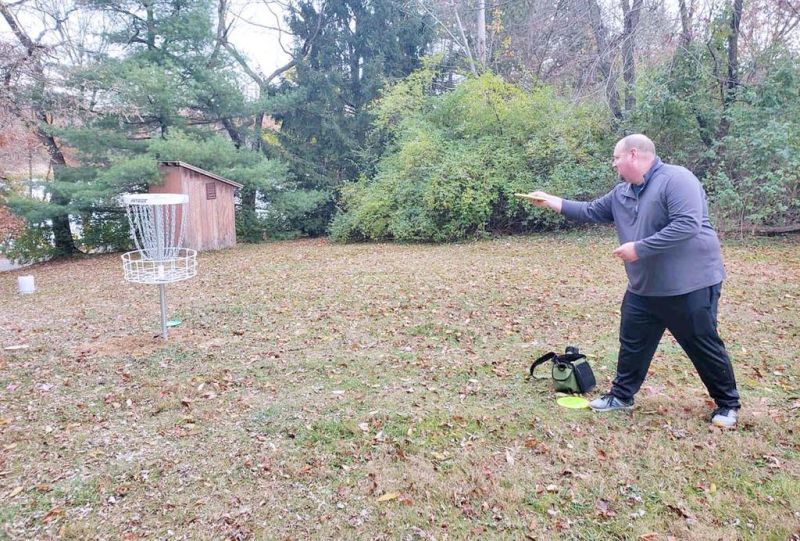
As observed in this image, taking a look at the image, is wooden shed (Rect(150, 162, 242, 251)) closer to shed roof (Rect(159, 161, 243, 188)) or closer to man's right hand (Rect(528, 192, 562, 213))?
shed roof (Rect(159, 161, 243, 188))

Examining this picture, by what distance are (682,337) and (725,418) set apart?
495 millimetres

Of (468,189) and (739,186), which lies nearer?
(739,186)

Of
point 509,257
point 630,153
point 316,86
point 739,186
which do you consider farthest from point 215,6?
point 630,153

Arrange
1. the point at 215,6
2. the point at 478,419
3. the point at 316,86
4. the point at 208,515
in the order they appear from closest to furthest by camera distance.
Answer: the point at 208,515 → the point at 478,419 → the point at 215,6 → the point at 316,86

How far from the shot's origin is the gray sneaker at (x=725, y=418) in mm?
2615

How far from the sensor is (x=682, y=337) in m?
2.55

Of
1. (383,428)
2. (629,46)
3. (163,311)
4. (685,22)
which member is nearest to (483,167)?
(629,46)

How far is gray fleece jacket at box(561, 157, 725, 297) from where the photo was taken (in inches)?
93.1

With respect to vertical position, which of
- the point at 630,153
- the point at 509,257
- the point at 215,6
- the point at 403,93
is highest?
the point at 215,6

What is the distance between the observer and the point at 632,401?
291 centimetres

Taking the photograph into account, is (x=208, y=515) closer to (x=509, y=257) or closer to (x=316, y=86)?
(x=509, y=257)

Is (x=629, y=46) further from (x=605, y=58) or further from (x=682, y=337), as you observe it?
(x=682, y=337)

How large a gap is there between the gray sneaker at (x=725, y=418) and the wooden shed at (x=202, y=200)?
9465 millimetres

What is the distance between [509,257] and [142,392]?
5.75 m
